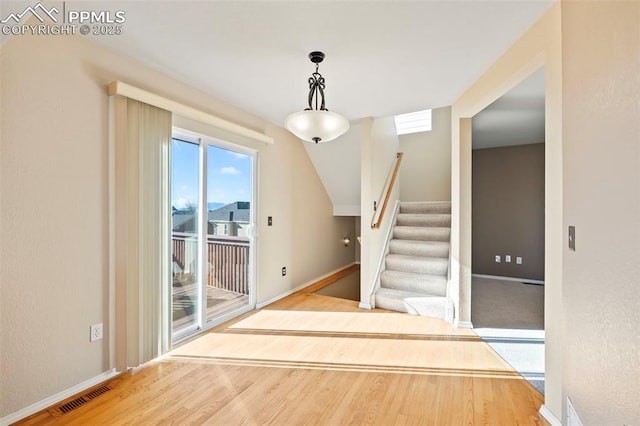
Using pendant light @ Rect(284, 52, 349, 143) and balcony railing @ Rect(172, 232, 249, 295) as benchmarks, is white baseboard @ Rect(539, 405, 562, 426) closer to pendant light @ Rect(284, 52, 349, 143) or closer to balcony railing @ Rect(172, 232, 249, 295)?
pendant light @ Rect(284, 52, 349, 143)

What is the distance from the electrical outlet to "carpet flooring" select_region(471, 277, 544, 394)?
10.3 feet

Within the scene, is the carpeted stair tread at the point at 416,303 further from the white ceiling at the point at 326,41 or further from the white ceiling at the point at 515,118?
the white ceiling at the point at 515,118

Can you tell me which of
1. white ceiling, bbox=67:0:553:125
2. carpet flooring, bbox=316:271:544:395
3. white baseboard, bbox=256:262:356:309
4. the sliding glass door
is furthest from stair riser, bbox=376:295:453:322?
white ceiling, bbox=67:0:553:125

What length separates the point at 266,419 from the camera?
1743mm

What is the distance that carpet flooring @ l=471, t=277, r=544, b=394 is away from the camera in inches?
95.8

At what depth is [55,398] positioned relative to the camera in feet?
6.13

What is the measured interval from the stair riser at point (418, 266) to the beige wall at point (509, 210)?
228 cm

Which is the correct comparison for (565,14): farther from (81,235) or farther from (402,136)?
(402,136)

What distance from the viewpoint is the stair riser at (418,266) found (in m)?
3.87

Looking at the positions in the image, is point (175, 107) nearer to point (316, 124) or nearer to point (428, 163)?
point (316, 124)

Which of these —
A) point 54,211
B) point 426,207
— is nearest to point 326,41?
point 54,211

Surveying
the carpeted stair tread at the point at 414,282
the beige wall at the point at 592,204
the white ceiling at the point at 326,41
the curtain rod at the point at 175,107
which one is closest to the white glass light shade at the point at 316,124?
the white ceiling at the point at 326,41

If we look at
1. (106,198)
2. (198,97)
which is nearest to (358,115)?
(198,97)

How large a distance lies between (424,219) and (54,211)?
4.51 metres
